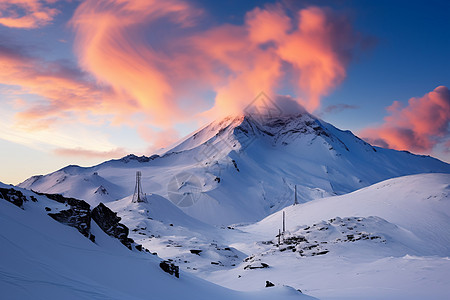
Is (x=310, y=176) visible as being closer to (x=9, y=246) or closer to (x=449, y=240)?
(x=449, y=240)

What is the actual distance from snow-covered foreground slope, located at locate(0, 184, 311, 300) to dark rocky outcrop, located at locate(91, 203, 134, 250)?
150 cm

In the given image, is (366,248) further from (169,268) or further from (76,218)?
(76,218)

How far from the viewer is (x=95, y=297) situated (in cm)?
818

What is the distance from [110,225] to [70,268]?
297 inches

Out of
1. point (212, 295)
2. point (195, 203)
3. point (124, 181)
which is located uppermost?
point (124, 181)

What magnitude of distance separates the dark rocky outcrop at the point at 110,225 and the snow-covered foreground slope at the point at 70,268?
1.50 m

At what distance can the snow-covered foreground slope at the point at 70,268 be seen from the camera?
7552 millimetres

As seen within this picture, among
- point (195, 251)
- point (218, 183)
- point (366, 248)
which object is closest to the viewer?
point (366, 248)

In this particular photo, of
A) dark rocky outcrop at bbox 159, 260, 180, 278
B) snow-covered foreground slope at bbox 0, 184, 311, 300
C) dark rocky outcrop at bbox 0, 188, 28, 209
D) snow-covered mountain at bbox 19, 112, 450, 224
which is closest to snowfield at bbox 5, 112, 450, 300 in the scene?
snow-covered foreground slope at bbox 0, 184, 311, 300

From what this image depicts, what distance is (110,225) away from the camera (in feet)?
55.3

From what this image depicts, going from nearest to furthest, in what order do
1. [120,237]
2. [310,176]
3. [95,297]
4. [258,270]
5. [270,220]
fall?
1. [95,297]
2. [120,237]
3. [258,270]
4. [270,220]
5. [310,176]

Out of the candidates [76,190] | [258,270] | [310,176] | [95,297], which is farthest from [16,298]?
[310,176]

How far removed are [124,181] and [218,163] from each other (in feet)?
151

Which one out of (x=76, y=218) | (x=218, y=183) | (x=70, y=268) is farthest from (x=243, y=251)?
(x=218, y=183)
